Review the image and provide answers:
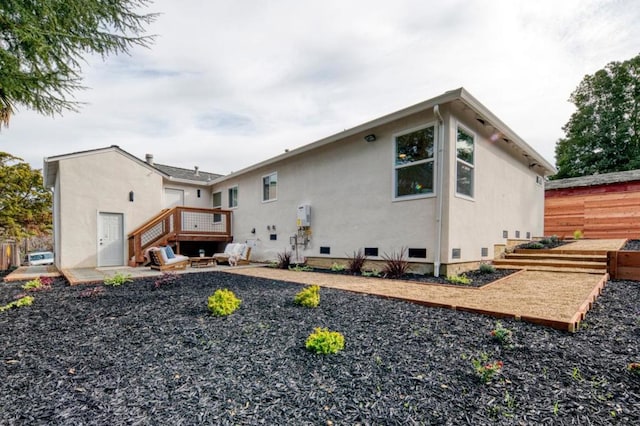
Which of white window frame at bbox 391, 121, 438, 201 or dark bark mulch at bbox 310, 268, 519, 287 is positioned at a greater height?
white window frame at bbox 391, 121, 438, 201

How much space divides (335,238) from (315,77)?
14.8 feet

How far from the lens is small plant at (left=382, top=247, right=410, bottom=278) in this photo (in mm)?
6242

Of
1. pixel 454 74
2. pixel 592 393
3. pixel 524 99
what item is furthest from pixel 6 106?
pixel 524 99

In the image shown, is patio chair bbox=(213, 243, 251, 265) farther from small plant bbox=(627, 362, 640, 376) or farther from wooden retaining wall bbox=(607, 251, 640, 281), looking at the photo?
wooden retaining wall bbox=(607, 251, 640, 281)

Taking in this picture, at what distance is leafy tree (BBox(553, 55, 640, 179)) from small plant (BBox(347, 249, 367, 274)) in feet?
67.7

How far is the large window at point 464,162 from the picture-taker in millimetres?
6340

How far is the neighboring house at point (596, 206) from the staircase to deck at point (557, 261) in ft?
19.2

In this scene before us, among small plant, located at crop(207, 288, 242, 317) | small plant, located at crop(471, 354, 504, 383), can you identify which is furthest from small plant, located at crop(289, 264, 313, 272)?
small plant, located at crop(471, 354, 504, 383)

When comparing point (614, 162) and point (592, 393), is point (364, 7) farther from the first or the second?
point (614, 162)

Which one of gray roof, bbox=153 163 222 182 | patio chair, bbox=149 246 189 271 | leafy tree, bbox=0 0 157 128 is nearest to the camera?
leafy tree, bbox=0 0 157 128

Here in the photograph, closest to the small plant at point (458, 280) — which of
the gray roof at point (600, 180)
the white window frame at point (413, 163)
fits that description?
the white window frame at point (413, 163)

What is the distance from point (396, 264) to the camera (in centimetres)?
629

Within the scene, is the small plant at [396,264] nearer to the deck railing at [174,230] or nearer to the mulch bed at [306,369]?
the mulch bed at [306,369]

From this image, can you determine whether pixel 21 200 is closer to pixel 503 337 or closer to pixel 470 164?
pixel 470 164
